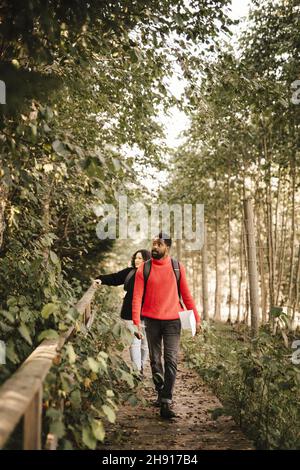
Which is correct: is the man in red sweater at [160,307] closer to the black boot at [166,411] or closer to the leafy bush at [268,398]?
the black boot at [166,411]

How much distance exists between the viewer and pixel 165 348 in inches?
206

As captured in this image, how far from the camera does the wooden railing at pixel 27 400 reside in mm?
2100

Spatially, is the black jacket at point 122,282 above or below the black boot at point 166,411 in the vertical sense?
above

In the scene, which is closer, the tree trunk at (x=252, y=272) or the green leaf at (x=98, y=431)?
the green leaf at (x=98, y=431)

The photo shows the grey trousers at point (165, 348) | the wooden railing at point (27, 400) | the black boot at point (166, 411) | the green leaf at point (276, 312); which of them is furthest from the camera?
the grey trousers at point (165, 348)

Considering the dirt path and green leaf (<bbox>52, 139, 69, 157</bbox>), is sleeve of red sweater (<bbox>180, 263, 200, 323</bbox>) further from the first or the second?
green leaf (<bbox>52, 139, 69, 157</bbox>)

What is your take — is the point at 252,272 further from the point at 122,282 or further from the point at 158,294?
the point at 158,294

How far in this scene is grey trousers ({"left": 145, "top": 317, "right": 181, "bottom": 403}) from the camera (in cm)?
508

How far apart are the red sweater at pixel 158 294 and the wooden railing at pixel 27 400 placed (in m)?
2.18

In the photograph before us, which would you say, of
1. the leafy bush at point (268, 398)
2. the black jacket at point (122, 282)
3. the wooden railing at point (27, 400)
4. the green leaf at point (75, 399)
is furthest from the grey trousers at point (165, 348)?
the wooden railing at point (27, 400)

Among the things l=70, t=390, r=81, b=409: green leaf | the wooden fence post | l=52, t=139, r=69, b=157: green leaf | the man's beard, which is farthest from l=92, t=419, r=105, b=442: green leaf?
the man's beard

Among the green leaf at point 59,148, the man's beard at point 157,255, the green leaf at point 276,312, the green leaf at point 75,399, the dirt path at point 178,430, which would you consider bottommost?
the dirt path at point 178,430
